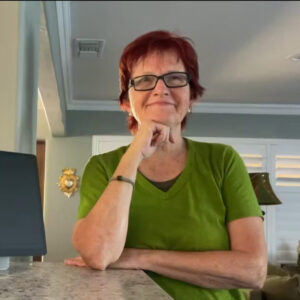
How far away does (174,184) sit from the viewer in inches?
14.3

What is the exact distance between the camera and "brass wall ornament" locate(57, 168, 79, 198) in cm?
41

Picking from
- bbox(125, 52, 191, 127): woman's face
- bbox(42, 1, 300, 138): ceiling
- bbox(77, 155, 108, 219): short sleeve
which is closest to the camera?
bbox(42, 1, 300, 138): ceiling

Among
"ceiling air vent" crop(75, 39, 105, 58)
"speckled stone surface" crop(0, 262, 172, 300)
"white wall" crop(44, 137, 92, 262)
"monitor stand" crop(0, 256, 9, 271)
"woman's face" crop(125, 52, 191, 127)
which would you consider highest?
"ceiling air vent" crop(75, 39, 105, 58)

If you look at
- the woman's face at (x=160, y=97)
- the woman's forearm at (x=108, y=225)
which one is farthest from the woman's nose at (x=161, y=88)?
the woman's forearm at (x=108, y=225)

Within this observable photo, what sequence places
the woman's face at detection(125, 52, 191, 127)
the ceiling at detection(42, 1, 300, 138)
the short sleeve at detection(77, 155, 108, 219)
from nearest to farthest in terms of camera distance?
the ceiling at detection(42, 1, 300, 138) → the woman's face at detection(125, 52, 191, 127) → the short sleeve at detection(77, 155, 108, 219)

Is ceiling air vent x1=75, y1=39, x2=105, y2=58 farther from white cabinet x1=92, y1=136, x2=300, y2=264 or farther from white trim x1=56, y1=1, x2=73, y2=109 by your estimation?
white cabinet x1=92, y1=136, x2=300, y2=264

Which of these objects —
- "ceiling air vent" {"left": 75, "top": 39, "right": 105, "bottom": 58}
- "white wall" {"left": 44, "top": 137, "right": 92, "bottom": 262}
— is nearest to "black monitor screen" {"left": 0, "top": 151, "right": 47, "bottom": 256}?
"white wall" {"left": 44, "top": 137, "right": 92, "bottom": 262}

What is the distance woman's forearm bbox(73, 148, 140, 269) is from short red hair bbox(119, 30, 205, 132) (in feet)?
0.27

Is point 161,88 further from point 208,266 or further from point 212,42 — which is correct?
point 208,266

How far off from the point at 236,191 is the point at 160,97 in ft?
0.40

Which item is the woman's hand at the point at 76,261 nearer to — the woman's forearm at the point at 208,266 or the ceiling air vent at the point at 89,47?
the woman's forearm at the point at 208,266

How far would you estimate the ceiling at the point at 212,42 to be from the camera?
0.56 feet

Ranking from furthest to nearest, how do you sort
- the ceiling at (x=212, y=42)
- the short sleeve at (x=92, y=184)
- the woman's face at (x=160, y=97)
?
the short sleeve at (x=92, y=184) < the woman's face at (x=160, y=97) < the ceiling at (x=212, y=42)

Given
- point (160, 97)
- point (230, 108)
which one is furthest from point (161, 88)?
point (230, 108)
